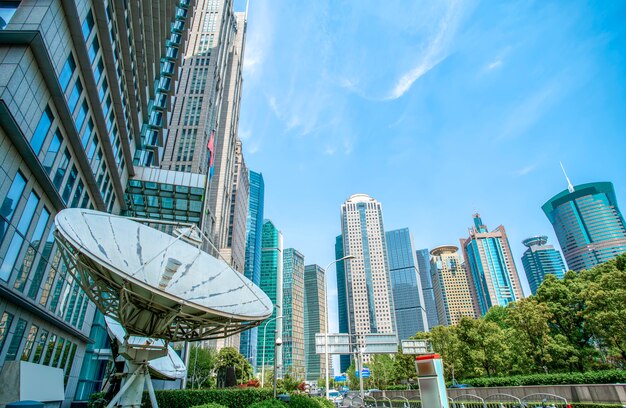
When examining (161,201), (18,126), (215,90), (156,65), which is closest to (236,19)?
(215,90)

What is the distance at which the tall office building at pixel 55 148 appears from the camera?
1897cm

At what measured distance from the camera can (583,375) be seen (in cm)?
2941

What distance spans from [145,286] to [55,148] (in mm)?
17185

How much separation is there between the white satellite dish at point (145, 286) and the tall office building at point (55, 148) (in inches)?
281

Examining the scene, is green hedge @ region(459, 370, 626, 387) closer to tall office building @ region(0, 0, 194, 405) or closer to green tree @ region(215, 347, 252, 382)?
tall office building @ region(0, 0, 194, 405)

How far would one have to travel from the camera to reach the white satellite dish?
14055 mm

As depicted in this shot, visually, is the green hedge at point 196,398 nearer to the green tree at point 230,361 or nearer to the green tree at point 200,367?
the green tree at point 200,367

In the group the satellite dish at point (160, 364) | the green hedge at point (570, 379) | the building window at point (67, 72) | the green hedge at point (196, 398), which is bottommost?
the green hedge at point (196, 398)

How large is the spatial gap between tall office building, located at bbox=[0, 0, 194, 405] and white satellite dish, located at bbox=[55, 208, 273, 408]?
7126 mm

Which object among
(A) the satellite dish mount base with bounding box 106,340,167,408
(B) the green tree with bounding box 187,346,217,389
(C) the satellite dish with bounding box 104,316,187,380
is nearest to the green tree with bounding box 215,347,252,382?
(B) the green tree with bounding box 187,346,217,389

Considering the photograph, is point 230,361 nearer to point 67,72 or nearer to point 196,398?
point 196,398

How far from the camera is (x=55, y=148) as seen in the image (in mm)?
24078

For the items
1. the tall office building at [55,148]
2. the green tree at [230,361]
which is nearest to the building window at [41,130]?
the tall office building at [55,148]

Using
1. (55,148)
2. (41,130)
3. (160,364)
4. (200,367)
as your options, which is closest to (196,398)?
(160,364)
